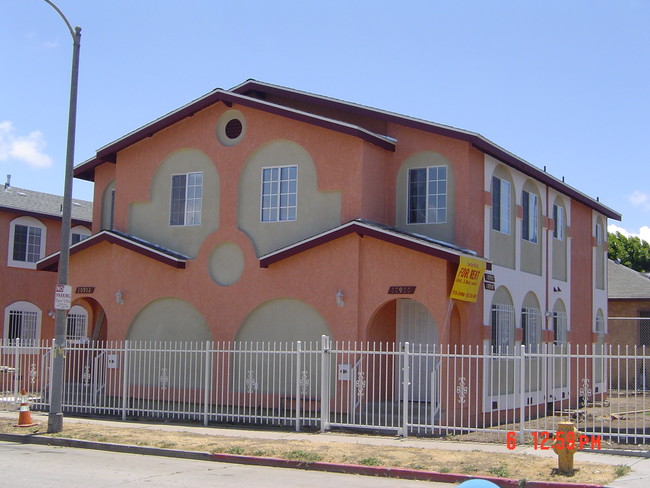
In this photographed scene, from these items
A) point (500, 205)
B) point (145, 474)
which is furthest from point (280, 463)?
point (500, 205)

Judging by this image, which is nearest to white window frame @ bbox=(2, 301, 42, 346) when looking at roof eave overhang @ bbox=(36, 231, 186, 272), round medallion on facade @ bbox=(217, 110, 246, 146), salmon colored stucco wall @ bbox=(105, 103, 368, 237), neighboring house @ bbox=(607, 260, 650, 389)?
roof eave overhang @ bbox=(36, 231, 186, 272)

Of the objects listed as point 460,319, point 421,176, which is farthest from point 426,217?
point 460,319

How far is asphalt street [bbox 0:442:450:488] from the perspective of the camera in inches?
452

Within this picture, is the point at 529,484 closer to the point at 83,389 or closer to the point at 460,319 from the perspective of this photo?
the point at 460,319

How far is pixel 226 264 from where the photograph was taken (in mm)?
21250

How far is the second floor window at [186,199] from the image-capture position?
2216 centimetres

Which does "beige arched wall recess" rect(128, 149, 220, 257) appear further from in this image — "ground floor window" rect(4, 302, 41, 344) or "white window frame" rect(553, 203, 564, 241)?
"white window frame" rect(553, 203, 564, 241)

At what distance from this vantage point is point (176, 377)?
2175 centimetres

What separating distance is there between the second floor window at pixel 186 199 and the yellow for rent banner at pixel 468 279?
740 cm

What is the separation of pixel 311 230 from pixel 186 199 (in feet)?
12.9

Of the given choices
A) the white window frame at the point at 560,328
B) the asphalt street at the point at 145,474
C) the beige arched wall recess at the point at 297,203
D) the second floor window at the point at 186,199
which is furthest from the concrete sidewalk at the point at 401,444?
the white window frame at the point at 560,328

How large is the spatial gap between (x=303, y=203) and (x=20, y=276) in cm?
1394

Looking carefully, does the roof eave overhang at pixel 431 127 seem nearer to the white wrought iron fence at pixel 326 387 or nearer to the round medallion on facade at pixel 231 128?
the round medallion on facade at pixel 231 128

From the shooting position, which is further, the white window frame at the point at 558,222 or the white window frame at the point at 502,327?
the white window frame at the point at 558,222
